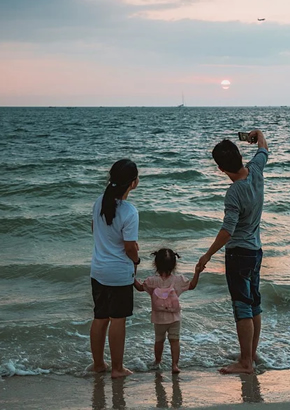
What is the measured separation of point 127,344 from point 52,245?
446cm

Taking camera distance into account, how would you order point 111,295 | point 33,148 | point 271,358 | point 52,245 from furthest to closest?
point 33,148, point 52,245, point 271,358, point 111,295

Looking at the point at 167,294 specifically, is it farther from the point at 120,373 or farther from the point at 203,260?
the point at 120,373

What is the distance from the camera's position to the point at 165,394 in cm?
378

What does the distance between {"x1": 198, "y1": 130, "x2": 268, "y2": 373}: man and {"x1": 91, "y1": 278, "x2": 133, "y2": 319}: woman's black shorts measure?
59 cm

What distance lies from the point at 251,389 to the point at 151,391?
2.29 feet

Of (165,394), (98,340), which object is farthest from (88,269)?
(165,394)

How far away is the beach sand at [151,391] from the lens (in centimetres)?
355

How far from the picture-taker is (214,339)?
16.9 feet

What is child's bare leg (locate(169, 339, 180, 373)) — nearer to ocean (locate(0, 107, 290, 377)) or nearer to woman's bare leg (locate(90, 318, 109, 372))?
ocean (locate(0, 107, 290, 377))

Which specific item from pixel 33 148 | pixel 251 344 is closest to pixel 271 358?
pixel 251 344

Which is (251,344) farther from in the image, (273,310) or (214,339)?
(273,310)

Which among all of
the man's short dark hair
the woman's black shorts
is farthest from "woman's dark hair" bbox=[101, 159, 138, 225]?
the man's short dark hair

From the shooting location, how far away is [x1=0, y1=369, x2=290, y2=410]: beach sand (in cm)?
355

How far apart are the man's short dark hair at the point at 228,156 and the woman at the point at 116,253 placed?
0.62 metres
